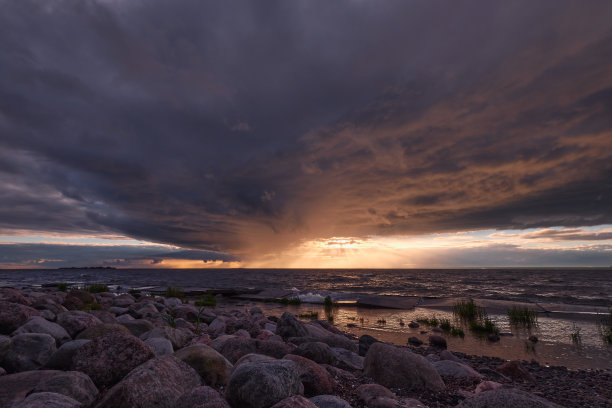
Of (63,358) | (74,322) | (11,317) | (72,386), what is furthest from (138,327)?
(72,386)

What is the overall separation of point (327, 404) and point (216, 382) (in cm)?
187

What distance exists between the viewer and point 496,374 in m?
7.49

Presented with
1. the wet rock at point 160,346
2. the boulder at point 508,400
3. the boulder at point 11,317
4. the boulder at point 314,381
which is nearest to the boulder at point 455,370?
the boulder at point 508,400

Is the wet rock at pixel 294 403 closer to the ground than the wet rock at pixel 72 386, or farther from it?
farther from it

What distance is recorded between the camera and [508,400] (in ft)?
11.7

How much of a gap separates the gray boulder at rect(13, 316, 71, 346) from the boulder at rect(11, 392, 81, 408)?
3.70 meters

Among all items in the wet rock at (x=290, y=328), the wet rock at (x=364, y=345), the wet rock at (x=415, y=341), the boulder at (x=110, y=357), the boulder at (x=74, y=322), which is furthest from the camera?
the wet rock at (x=415, y=341)

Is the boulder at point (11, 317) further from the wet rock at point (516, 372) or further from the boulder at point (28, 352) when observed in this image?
the wet rock at point (516, 372)

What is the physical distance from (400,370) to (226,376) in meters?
3.67

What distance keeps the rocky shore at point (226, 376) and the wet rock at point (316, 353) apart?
25mm

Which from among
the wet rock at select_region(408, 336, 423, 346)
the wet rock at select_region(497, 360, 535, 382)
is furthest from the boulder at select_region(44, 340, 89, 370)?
the wet rock at select_region(408, 336, 423, 346)

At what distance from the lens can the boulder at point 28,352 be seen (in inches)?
193

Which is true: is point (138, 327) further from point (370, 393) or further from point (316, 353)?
point (370, 393)

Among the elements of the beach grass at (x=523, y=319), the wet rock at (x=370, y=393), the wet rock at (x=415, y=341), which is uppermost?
the wet rock at (x=370, y=393)
